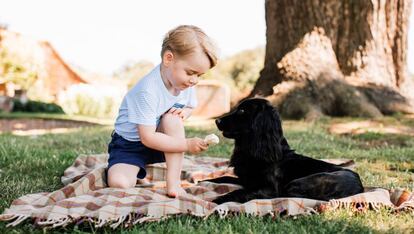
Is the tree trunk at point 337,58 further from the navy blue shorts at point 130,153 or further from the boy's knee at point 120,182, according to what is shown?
the boy's knee at point 120,182

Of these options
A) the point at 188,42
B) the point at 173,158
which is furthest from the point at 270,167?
the point at 188,42

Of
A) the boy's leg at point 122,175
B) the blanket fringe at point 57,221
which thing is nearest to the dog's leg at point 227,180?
the boy's leg at point 122,175

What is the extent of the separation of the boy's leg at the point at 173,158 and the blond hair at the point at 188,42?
19.9 inches

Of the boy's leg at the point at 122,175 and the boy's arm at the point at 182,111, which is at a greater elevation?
the boy's arm at the point at 182,111

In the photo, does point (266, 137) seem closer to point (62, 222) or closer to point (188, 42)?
point (188, 42)

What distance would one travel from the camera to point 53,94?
108ft

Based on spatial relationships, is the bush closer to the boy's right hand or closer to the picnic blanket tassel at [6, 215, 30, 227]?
the boy's right hand

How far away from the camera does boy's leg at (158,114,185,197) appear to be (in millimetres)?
3625

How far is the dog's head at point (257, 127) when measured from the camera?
3.62 meters

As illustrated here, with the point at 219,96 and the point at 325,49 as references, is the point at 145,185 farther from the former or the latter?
the point at 219,96

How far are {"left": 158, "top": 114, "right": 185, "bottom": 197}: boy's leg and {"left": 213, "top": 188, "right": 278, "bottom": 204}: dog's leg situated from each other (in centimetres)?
31

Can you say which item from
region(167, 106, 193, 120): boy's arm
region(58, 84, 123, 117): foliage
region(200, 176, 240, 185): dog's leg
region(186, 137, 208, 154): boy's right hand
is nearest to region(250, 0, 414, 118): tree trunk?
region(200, 176, 240, 185): dog's leg

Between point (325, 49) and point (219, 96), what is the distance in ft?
37.5

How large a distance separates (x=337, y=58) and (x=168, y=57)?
7.02m
